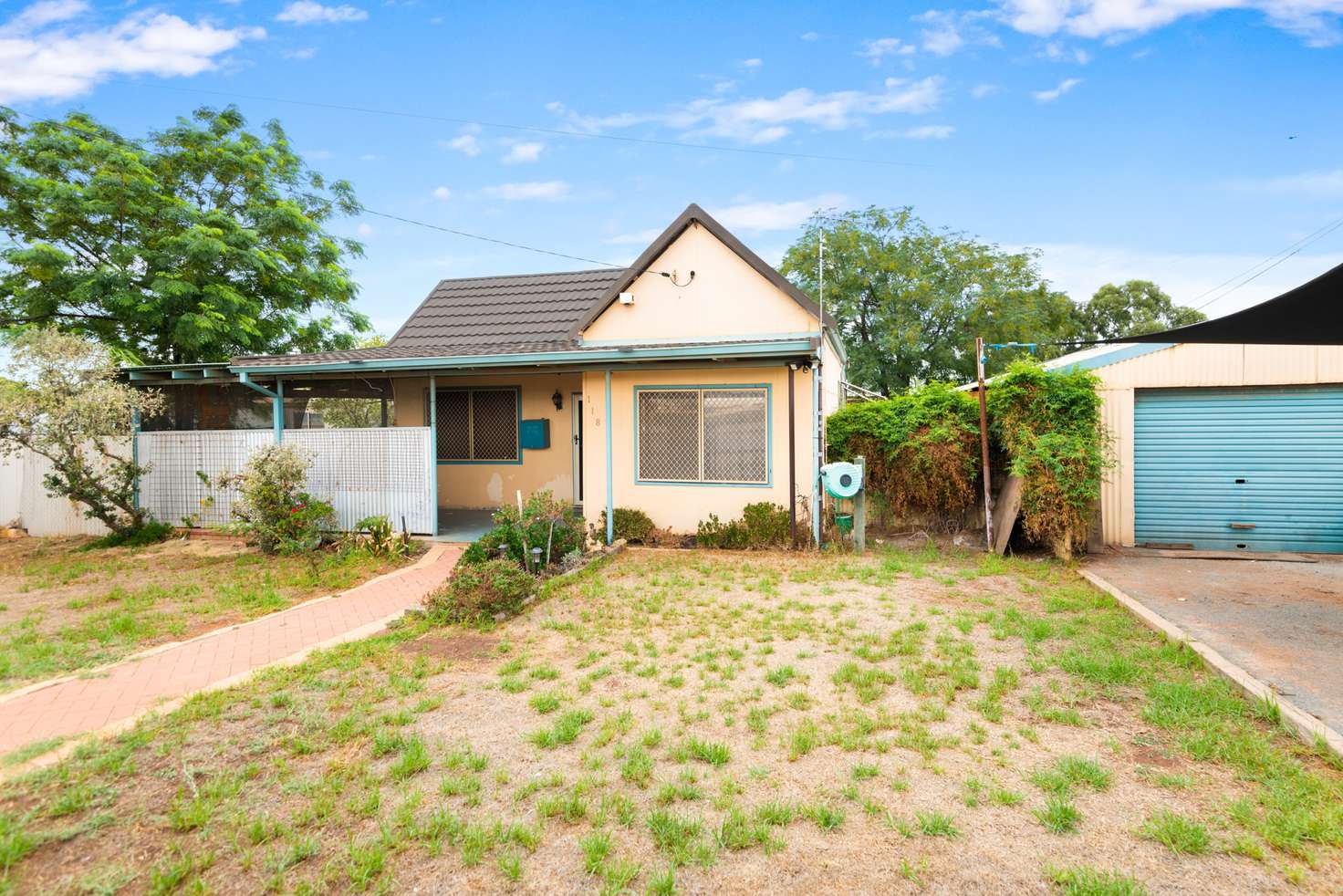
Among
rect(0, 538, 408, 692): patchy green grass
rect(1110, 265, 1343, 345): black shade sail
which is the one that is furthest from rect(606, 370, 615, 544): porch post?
rect(1110, 265, 1343, 345): black shade sail

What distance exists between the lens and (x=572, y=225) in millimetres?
16969

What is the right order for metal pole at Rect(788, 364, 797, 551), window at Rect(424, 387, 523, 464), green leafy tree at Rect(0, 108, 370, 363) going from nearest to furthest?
metal pole at Rect(788, 364, 797, 551) < window at Rect(424, 387, 523, 464) < green leafy tree at Rect(0, 108, 370, 363)

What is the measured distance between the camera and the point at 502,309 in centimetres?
1398

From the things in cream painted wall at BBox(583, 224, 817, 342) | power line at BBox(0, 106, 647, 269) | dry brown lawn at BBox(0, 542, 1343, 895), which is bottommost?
dry brown lawn at BBox(0, 542, 1343, 895)

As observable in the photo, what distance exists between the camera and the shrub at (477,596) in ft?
20.0

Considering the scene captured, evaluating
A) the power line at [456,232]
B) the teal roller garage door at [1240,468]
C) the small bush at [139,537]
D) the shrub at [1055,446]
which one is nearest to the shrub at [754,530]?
the shrub at [1055,446]

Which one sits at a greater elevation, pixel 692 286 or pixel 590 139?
pixel 590 139

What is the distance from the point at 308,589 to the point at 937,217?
25274mm

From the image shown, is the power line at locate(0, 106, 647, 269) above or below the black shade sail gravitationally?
above

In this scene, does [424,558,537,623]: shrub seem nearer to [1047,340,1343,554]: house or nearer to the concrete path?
the concrete path

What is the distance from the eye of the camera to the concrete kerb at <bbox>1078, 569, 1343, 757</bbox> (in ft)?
11.3

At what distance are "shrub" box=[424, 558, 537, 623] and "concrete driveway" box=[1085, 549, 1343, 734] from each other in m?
5.81

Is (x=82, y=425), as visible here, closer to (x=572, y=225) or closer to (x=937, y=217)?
(x=572, y=225)

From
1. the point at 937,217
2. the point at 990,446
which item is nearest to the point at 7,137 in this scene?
the point at 990,446
